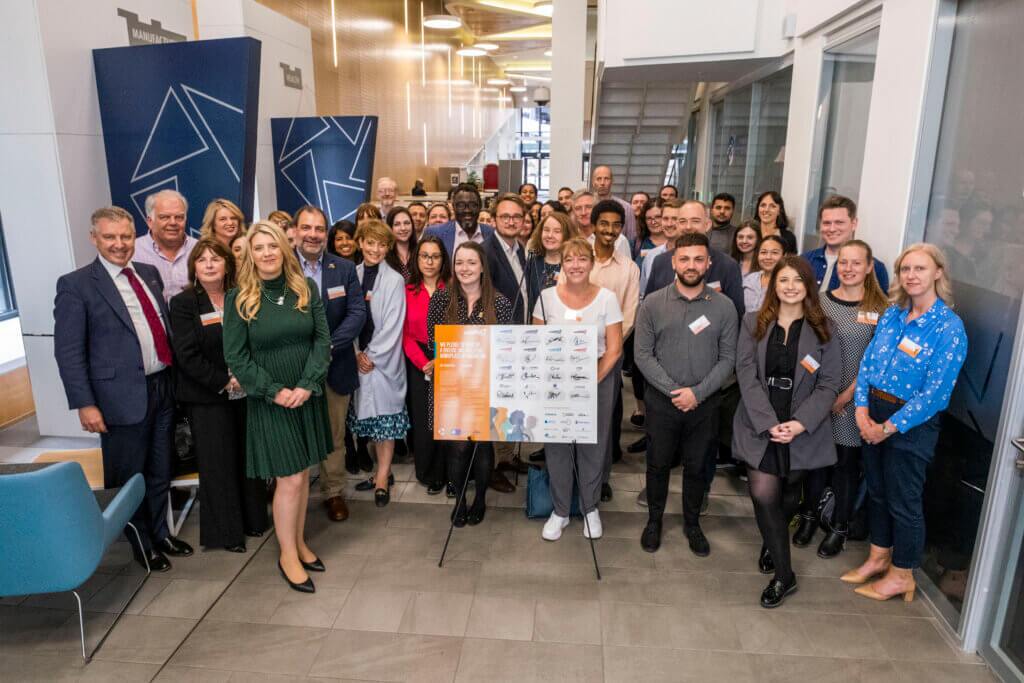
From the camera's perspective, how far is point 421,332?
389 centimetres

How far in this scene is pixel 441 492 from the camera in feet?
13.9

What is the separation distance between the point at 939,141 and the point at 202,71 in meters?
4.45

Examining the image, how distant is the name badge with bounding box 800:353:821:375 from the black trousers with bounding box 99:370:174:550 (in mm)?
3176

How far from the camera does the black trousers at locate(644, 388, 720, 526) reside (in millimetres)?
3428

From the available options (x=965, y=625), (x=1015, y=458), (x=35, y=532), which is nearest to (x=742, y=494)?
(x=965, y=625)

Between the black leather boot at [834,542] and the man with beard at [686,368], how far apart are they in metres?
0.61

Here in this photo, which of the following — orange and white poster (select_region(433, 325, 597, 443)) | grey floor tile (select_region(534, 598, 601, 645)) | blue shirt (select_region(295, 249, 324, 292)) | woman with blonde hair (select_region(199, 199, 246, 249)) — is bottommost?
grey floor tile (select_region(534, 598, 601, 645))

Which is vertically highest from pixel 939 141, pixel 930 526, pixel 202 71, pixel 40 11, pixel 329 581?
pixel 40 11

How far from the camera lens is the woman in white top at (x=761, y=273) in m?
4.06

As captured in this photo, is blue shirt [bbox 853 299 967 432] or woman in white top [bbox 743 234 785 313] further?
woman in white top [bbox 743 234 785 313]

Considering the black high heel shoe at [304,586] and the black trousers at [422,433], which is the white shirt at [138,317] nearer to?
the black high heel shoe at [304,586]

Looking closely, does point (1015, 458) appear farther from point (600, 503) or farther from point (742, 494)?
point (600, 503)

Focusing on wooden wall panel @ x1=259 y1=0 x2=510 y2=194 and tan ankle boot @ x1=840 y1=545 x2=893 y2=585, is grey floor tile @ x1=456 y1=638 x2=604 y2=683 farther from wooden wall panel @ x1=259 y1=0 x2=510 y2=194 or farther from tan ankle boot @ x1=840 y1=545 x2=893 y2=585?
wooden wall panel @ x1=259 y1=0 x2=510 y2=194

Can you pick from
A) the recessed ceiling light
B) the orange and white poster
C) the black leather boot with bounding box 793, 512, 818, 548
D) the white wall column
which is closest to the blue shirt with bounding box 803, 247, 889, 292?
the black leather boot with bounding box 793, 512, 818, 548
